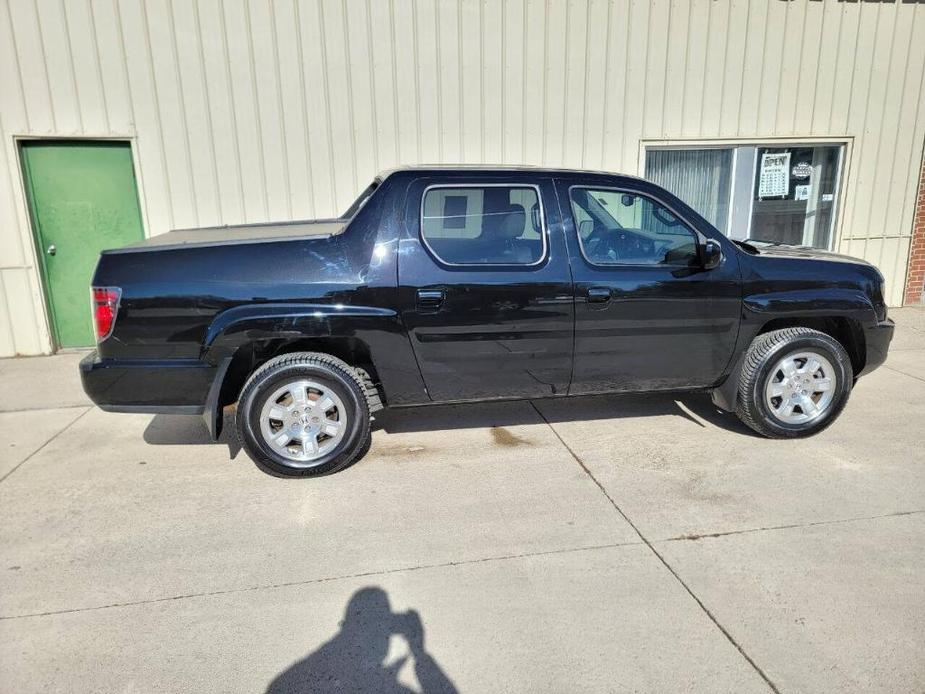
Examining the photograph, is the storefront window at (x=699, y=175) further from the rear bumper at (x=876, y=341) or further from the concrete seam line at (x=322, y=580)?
the concrete seam line at (x=322, y=580)

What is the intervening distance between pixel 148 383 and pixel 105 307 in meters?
0.49

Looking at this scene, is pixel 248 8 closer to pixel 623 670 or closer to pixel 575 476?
pixel 575 476

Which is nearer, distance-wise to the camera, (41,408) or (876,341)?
(876,341)

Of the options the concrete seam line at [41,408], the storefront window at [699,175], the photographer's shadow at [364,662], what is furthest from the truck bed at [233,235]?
the storefront window at [699,175]

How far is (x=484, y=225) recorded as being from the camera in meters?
3.91

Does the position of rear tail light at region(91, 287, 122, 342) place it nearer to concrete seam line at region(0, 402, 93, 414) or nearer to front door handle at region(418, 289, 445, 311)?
front door handle at region(418, 289, 445, 311)

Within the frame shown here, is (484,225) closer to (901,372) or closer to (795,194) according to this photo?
(901,372)

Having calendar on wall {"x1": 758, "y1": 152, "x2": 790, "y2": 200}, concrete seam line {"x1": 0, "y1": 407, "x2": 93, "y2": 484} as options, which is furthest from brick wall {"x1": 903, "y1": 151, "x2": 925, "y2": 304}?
concrete seam line {"x1": 0, "y1": 407, "x2": 93, "y2": 484}

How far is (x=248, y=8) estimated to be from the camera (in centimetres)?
666

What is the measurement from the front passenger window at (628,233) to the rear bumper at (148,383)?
2.44m

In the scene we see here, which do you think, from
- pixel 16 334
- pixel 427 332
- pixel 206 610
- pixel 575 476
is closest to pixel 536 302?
pixel 427 332

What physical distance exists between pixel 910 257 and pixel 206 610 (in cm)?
959

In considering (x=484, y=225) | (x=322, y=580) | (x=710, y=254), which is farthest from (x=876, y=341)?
(x=322, y=580)

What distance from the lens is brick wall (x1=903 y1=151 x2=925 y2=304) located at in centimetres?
845
